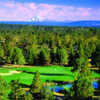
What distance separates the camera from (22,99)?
83.2 feet

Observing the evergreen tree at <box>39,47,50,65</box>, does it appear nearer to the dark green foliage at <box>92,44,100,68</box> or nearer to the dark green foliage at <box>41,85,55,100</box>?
the dark green foliage at <box>92,44,100,68</box>

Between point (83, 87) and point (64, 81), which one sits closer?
point (83, 87)

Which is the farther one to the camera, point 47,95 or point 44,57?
point 44,57

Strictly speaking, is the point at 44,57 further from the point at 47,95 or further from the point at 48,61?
the point at 47,95

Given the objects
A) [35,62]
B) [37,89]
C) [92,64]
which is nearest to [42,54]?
[35,62]

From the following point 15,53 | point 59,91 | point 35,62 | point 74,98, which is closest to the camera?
point 74,98

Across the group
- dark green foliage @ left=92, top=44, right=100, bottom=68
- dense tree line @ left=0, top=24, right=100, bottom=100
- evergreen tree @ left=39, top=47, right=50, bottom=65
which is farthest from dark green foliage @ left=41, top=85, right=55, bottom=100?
dark green foliage @ left=92, top=44, right=100, bottom=68

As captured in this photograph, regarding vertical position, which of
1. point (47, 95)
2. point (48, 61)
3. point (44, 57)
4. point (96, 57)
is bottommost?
point (48, 61)

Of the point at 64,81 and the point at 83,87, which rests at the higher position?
the point at 83,87

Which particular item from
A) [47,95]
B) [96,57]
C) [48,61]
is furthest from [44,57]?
[47,95]

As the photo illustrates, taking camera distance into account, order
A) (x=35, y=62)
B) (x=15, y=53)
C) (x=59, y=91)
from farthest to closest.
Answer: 1. (x=35, y=62)
2. (x=15, y=53)
3. (x=59, y=91)

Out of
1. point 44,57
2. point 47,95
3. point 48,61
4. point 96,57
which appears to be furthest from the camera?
point 48,61

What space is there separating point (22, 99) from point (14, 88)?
219 cm

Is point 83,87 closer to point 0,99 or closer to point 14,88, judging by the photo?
point 14,88
